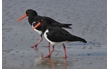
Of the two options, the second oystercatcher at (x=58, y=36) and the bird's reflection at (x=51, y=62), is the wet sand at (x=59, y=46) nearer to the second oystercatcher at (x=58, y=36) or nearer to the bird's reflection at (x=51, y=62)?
the bird's reflection at (x=51, y=62)

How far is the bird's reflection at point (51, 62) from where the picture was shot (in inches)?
296

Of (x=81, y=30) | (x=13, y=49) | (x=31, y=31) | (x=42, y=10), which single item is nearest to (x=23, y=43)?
(x=13, y=49)

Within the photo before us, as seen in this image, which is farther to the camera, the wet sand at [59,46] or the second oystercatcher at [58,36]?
the second oystercatcher at [58,36]

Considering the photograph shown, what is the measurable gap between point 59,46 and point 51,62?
1.20 meters

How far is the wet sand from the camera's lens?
7770 millimetres

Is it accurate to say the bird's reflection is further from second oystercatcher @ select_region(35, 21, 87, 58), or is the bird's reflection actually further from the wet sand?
second oystercatcher @ select_region(35, 21, 87, 58)

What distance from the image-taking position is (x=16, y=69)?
7246 millimetres

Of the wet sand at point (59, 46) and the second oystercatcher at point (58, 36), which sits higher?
the second oystercatcher at point (58, 36)

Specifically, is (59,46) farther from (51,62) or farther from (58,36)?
(51,62)

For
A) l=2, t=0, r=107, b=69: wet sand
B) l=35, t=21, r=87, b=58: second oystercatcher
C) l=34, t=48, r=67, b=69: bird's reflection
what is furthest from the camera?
l=35, t=21, r=87, b=58: second oystercatcher

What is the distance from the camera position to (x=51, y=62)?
25.8ft

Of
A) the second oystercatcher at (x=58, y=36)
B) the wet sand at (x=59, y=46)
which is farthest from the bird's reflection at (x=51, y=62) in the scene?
the second oystercatcher at (x=58, y=36)

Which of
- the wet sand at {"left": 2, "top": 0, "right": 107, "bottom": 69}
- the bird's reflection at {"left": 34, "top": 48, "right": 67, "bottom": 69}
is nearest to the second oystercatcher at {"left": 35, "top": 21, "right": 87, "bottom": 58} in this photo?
the bird's reflection at {"left": 34, "top": 48, "right": 67, "bottom": 69}

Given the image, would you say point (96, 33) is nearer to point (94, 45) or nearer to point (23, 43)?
point (94, 45)
